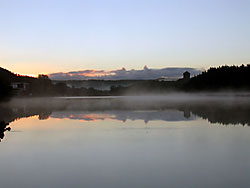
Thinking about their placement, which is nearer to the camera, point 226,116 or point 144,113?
point 226,116

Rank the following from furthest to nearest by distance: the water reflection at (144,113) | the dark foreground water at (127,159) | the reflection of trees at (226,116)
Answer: the water reflection at (144,113)
the reflection of trees at (226,116)
the dark foreground water at (127,159)

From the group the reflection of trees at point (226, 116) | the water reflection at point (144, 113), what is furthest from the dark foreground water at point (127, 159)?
the water reflection at point (144, 113)

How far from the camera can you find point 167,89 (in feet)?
606

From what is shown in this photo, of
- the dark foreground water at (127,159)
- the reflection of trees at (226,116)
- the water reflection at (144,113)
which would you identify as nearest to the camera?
the dark foreground water at (127,159)

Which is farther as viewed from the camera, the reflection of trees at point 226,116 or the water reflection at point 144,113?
the water reflection at point 144,113

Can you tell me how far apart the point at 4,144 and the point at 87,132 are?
4825 millimetres

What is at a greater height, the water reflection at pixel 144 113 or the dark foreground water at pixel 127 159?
the dark foreground water at pixel 127 159

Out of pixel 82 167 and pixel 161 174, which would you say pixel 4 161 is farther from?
pixel 161 174

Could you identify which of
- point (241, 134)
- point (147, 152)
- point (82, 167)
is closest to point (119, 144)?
point (147, 152)

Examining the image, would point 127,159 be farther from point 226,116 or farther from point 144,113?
point 144,113

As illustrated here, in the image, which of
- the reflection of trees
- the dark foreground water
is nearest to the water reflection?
the reflection of trees

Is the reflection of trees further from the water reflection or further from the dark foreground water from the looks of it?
the dark foreground water

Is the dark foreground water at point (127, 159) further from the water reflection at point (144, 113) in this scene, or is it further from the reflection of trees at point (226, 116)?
the water reflection at point (144, 113)

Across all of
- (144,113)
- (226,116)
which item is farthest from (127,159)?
(144,113)
